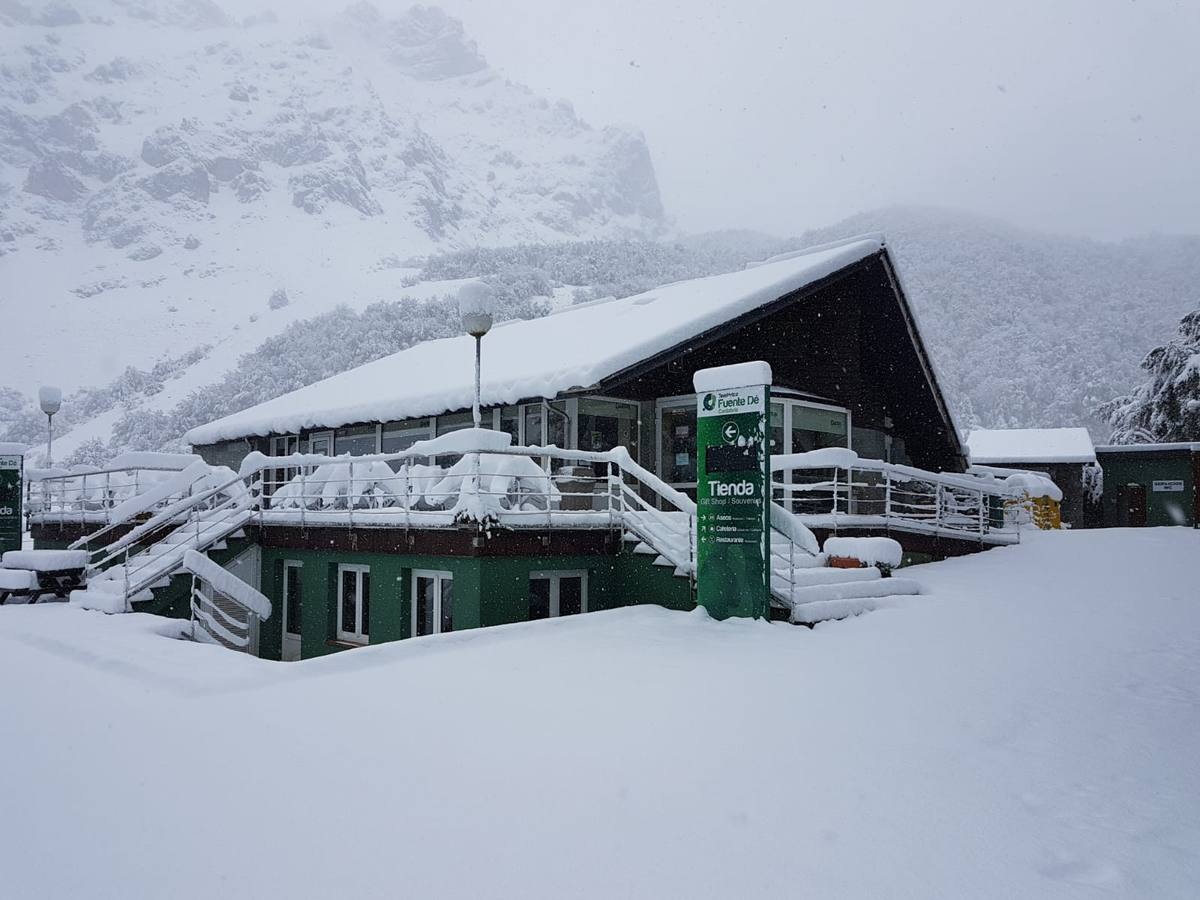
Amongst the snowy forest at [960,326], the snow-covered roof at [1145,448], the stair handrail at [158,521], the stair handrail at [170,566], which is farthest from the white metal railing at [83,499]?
the snowy forest at [960,326]

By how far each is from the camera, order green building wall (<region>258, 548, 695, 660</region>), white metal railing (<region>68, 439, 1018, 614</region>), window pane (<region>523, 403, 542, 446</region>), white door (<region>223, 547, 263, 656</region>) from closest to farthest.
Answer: green building wall (<region>258, 548, 695, 660</region>)
white metal railing (<region>68, 439, 1018, 614</region>)
white door (<region>223, 547, 263, 656</region>)
window pane (<region>523, 403, 542, 446</region>)

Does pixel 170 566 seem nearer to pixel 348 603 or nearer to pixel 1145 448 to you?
pixel 348 603

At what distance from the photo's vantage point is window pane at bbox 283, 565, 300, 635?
16047 mm

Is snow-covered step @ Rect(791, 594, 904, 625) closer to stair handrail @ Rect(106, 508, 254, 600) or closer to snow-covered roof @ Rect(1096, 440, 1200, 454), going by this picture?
stair handrail @ Rect(106, 508, 254, 600)

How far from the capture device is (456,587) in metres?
11.5

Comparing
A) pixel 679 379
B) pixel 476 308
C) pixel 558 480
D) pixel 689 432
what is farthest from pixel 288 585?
pixel 679 379

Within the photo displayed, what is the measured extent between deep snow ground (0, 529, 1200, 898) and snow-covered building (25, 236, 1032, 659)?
244 cm

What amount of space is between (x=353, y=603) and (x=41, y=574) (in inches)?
191

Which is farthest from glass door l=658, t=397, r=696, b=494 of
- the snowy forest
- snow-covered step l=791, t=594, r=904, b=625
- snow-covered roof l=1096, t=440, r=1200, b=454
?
the snowy forest

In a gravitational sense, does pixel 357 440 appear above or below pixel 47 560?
above

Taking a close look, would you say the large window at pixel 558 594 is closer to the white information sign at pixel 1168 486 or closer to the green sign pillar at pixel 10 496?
the green sign pillar at pixel 10 496

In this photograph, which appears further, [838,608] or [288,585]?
[288,585]

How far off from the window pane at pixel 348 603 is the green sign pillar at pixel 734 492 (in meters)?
6.84

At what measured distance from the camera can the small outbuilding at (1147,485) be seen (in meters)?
35.3
